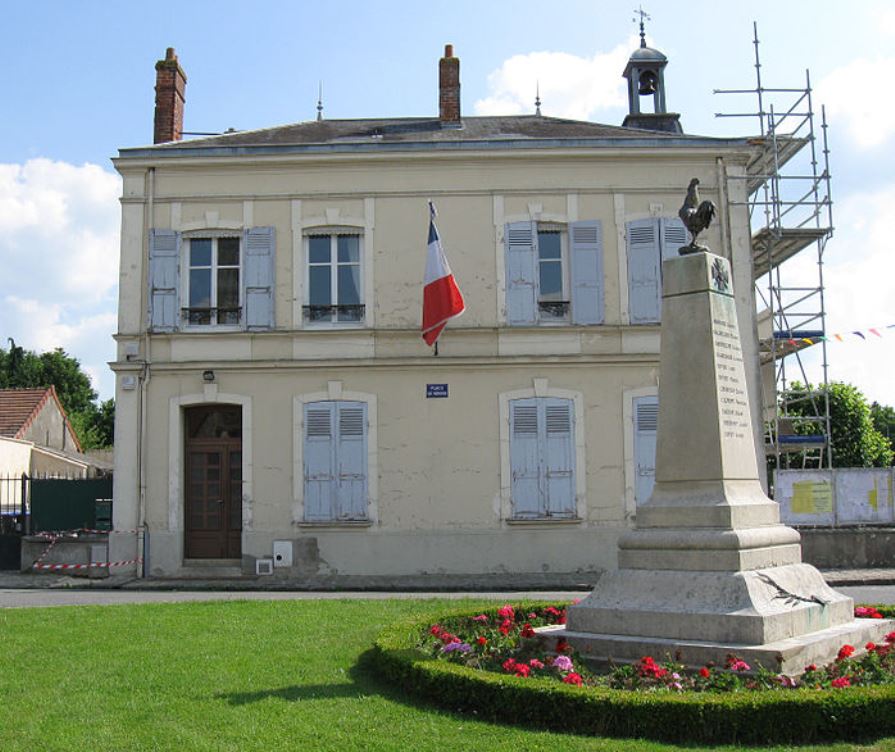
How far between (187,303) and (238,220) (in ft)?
5.91

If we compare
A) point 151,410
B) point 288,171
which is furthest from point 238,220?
point 151,410

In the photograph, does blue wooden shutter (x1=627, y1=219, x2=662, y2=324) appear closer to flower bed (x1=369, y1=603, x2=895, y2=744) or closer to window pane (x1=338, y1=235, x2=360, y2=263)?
window pane (x1=338, y1=235, x2=360, y2=263)

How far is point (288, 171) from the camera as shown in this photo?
1844 centimetres

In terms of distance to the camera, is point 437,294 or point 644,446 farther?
point 644,446

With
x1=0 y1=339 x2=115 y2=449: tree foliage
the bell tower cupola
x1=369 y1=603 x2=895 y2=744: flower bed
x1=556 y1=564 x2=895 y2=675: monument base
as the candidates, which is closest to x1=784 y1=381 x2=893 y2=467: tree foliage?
the bell tower cupola

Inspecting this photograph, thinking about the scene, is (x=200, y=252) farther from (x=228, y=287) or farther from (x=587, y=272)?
(x=587, y=272)

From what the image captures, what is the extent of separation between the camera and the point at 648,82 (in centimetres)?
2255

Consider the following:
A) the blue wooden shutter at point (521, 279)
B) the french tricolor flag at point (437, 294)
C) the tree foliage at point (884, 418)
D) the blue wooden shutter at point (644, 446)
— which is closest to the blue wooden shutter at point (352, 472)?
the french tricolor flag at point (437, 294)

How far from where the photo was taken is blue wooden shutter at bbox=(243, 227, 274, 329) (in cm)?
1802

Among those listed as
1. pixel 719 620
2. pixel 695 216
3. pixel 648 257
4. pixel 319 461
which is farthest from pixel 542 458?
pixel 719 620

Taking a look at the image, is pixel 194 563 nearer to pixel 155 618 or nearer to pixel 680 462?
pixel 155 618

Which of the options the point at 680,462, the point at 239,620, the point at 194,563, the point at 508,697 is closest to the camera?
the point at 508,697

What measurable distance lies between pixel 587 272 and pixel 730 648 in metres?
11.9

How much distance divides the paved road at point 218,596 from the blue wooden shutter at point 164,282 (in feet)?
16.3
